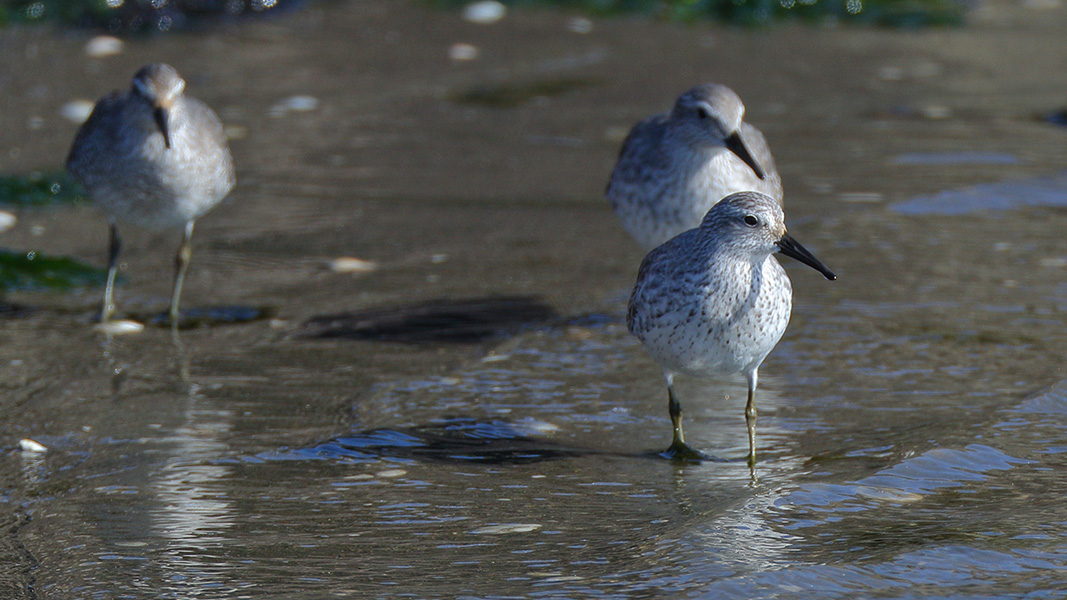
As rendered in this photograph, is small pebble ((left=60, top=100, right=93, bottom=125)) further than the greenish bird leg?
Yes

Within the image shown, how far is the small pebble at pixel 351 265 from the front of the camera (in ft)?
22.7

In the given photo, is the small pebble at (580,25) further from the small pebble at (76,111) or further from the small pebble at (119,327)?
the small pebble at (119,327)

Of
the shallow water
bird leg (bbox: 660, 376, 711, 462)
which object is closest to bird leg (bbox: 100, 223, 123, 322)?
the shallow water

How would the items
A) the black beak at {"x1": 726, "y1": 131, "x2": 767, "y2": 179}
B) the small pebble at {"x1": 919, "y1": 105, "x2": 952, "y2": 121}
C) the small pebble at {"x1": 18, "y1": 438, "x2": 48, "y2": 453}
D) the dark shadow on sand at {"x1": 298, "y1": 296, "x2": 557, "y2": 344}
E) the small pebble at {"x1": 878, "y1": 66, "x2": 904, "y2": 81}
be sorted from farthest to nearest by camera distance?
the small pebble at {"x1": 878, "y1": 66, "x2": 904, "y2": 81} → the small pebble at {"x1": 919, "y1": 105, "x2": 952, "y2": 121} → the dark shadow on sand at {"x1": 298, "y1": 296, "x2": 557, "y2": 344} → the black beak at {"x1": 726, "y1": 131, "x2": 767, "y2": 179} → the small pebble at {"x1": 18, "y1": 438, "x2": 48, "y2": 453}

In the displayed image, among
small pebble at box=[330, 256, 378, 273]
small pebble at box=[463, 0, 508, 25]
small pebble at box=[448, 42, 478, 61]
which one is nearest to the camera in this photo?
small pebble at box=[330, 256, 378, 273]

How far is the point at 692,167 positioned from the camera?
607 centimetres

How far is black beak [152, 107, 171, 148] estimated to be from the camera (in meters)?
6.36

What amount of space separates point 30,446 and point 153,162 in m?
2.07

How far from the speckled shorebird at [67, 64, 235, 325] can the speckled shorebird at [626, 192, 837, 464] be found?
275 cm

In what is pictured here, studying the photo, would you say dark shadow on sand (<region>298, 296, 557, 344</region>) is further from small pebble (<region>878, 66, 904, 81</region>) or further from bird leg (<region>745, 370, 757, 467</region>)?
small pebble (<region>878, 66, 904, 81</region>)

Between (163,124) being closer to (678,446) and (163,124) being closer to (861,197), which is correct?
(678,446)

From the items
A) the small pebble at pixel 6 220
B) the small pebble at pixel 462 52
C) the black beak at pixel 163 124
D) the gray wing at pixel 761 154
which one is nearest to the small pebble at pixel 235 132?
the small pebble at pixel 6 220

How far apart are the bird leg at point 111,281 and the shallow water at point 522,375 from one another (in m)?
0.12

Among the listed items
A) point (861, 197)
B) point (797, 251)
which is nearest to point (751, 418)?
point (797, 251)
